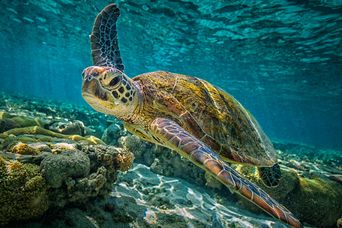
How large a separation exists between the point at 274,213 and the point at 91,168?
253 centimetres

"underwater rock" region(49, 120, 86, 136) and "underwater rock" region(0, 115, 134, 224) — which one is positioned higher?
"underwater rock" region(0, 115, 134, 224)

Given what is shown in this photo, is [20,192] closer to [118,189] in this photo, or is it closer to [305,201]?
[118,189]

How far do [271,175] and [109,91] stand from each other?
154 inches

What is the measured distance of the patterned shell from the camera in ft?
11.7

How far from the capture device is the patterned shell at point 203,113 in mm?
3566

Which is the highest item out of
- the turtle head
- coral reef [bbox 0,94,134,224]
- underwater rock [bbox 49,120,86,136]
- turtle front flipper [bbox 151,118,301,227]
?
the turtle head

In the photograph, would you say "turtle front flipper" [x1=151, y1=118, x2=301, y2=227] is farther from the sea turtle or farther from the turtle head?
the turtle head

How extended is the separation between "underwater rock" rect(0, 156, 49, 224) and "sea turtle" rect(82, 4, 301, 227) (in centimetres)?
112

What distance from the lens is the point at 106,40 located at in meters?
4.62

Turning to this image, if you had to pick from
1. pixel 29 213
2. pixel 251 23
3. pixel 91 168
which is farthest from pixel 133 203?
pixel 251 23

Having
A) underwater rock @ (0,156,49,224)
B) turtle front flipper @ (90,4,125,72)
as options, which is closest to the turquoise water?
underwater rock @ (0,156,49,224)

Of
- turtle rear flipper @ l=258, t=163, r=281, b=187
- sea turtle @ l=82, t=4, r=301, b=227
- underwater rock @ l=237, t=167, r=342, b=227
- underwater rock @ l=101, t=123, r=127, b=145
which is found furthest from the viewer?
underwater rock @ l=101, t=123, r=127, b=145

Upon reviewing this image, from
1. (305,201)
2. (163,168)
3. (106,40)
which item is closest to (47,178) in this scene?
(106,40)

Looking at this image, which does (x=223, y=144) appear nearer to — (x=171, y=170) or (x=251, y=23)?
(x=171, y=170)
